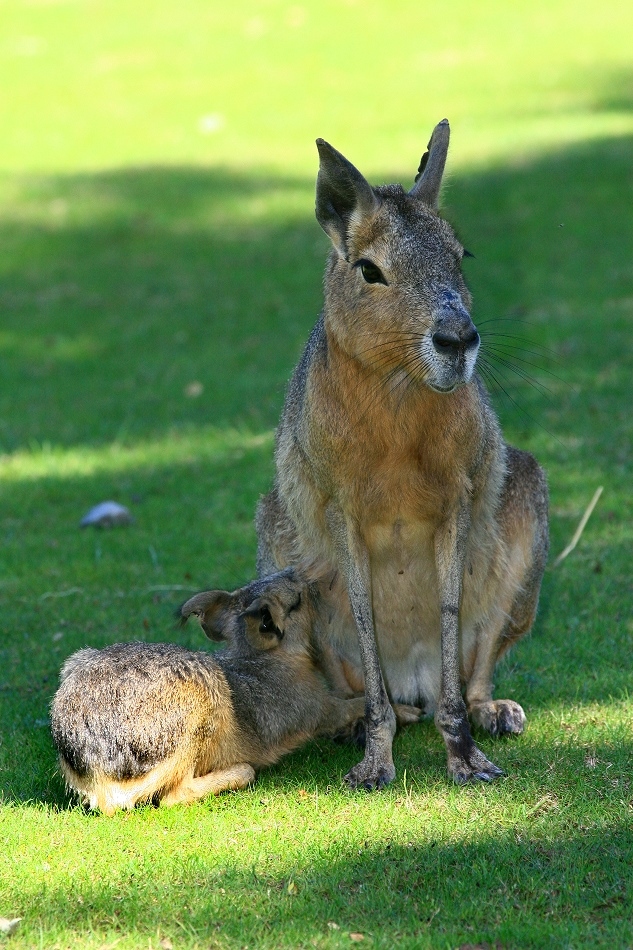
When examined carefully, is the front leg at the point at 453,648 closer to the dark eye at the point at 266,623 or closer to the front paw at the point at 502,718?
the front paw at the point at 502,718

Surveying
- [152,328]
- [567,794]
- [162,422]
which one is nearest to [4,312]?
[152,328]

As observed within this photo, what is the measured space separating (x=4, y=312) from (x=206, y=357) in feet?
10.7

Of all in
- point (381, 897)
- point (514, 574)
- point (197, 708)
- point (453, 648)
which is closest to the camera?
point (381, 897)

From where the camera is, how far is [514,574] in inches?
228

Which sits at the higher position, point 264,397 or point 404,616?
point 404,616

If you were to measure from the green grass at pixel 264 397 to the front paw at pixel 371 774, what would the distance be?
3.1 inches

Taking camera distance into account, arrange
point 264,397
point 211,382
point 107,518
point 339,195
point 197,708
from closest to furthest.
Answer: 1. point 197,708
2. point 339,195
3. point 107,518
4. point 264,397
5. point 211,382

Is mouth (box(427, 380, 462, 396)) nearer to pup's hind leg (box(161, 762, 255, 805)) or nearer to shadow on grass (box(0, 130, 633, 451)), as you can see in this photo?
pup's hind leg (box(161, 762, 255, 805))

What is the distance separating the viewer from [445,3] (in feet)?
92.8

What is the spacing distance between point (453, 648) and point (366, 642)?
0.35 m

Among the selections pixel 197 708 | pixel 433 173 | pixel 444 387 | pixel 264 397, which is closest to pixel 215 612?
pixel 197 708

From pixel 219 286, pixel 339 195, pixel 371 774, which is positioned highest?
pixel 339 195

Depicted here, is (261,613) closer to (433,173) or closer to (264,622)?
(264,622)

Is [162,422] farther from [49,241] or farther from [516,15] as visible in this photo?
[516,15]
